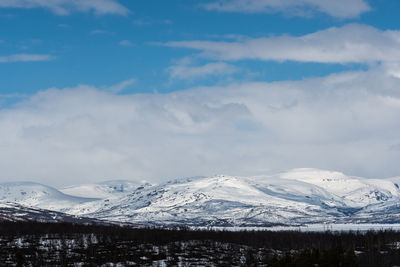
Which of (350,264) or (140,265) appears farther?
(140,265)

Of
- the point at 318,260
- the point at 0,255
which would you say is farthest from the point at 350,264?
the point at 0,255

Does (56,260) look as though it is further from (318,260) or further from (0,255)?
(318,260)

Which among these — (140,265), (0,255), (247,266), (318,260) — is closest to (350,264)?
(318,260)

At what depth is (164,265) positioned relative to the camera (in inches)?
7564

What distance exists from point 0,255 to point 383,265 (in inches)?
4819

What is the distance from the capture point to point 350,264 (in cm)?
12181

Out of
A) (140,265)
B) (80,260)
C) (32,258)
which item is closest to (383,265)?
(140,265)

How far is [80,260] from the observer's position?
196m

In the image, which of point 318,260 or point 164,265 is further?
point 164,265

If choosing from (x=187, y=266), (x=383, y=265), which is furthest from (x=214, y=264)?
(x=383, y=265)

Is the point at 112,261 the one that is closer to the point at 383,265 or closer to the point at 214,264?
the point at 214,264

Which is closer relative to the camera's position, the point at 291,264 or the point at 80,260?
the point at 291,264

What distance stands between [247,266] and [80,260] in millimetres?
52861

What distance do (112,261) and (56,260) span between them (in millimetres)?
17376
